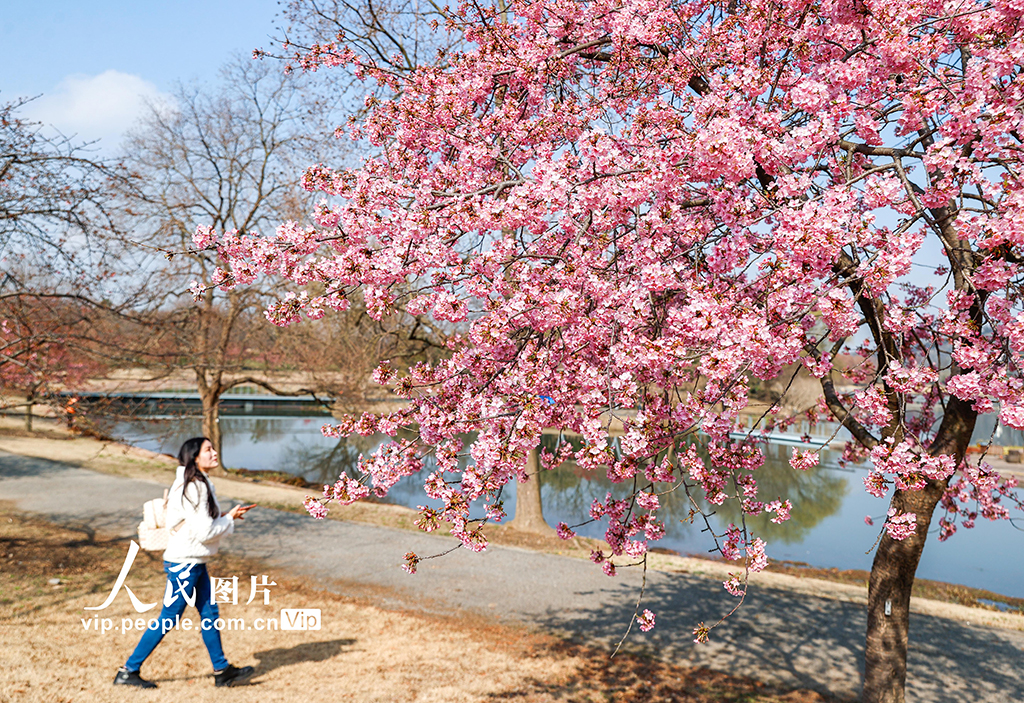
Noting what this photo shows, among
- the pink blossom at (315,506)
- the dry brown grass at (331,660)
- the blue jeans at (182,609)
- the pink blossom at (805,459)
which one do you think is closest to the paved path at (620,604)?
the dry brown grass at (331,660)

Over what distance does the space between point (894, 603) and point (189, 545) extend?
197 inches

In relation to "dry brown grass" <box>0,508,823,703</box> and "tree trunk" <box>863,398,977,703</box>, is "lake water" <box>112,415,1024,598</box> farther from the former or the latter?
"tree trunk" <box>863,398,977,703</box>

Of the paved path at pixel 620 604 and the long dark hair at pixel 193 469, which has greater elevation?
the long dark hair at pixel 193 469

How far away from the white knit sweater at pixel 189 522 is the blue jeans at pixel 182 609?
0.24 ft

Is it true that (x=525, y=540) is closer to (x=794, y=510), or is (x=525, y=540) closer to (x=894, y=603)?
(x=894, y=603)

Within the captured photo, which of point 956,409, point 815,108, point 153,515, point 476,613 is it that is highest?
point 815,108

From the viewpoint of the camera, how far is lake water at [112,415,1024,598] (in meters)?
12.7

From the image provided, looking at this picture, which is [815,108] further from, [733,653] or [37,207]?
[37,207]

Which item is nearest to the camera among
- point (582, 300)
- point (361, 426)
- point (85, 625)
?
point (582, 300)

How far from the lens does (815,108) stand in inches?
141

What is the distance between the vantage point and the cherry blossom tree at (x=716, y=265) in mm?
3283

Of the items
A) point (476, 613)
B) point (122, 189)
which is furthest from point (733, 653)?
point (122, 189)

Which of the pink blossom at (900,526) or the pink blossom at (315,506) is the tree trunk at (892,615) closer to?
the pink blossom at (900,526)

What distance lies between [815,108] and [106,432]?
6593 millimetres
